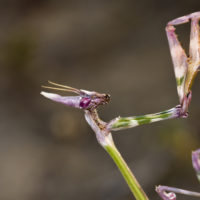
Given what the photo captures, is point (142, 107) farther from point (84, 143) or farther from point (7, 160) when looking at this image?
point (7, 160)

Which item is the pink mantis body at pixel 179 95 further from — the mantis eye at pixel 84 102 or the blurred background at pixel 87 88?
the blurred background at pixel 87 88

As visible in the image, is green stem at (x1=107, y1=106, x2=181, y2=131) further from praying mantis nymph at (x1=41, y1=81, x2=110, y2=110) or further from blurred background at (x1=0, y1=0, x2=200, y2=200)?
blurred background at (x1=0, y1=0, x2=200, y2=200)

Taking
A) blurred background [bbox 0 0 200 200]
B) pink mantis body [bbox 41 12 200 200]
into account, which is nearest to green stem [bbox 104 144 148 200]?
pink mantis body [bbox 41 12 200 200]

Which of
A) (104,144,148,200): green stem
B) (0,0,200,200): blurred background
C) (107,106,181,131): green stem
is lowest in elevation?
(0,0,200,200): blurred background

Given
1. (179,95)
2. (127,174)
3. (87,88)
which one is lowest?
(87,88)

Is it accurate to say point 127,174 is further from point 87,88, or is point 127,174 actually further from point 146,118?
point 87,88

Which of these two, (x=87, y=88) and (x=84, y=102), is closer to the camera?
(x=84, y=102)

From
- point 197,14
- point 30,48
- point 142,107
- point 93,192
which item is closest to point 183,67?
point 197,14

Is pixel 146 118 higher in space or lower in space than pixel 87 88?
higher

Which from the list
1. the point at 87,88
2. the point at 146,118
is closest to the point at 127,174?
the point at 146,118

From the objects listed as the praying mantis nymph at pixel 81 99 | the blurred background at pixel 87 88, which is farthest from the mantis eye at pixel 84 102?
the blurred background at pixel 87 88
